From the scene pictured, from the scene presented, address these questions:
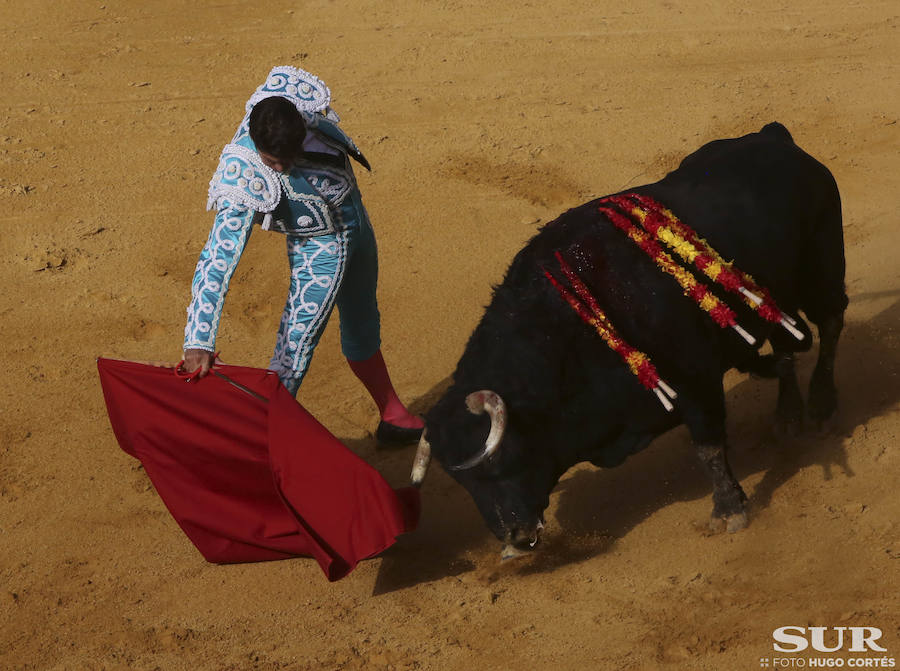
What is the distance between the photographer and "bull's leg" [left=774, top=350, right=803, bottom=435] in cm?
539

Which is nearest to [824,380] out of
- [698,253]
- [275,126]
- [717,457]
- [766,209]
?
[717,457]

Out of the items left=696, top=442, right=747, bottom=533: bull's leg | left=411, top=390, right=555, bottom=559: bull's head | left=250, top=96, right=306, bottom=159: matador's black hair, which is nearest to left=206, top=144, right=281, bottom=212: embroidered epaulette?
left=250, top=96, right=306, bottom=159: matador's black hair

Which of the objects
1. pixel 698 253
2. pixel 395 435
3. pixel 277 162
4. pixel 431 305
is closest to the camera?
pixel 277 162

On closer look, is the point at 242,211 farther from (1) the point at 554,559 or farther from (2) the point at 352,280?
(1) the point at 554,559

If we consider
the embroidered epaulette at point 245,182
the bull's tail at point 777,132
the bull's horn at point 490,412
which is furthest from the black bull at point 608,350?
the embroidered epaulette at point 245,182

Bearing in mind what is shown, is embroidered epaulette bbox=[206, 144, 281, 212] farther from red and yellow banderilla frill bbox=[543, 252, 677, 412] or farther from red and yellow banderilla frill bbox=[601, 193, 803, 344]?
red and yellow banderilla frill bbox=[601, 193, 803, 344]

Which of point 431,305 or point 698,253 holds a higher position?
point 698,253

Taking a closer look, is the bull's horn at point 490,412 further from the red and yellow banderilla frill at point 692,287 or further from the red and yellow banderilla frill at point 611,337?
the red and yellow banderilla frill at point 692,287

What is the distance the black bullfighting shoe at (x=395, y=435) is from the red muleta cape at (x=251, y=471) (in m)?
0.94

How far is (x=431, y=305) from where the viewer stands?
6.91 metres

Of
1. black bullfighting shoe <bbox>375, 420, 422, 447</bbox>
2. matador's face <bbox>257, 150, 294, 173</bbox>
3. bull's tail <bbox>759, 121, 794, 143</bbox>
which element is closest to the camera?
matador's face <bbox>257, 150, 294, 173</bbox>

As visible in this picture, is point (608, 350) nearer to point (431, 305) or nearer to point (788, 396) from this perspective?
point (788, 396)

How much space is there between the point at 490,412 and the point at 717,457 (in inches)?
47.8

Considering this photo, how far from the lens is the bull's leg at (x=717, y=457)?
4.69 meters
